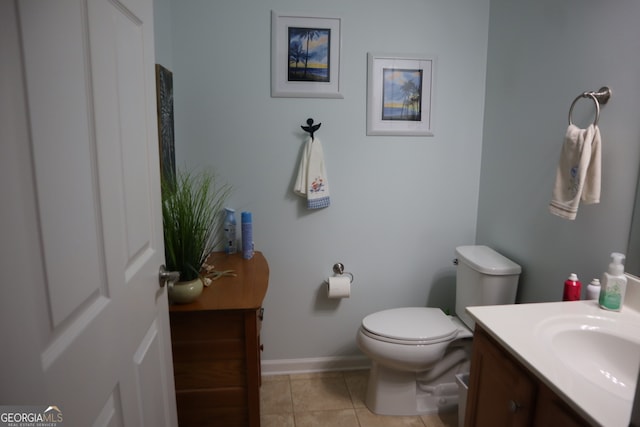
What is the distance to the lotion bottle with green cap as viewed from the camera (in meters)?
1.31

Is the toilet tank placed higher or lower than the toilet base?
higher

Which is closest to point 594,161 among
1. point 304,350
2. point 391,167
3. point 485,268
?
point 485,268

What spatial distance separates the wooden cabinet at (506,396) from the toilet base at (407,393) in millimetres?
687

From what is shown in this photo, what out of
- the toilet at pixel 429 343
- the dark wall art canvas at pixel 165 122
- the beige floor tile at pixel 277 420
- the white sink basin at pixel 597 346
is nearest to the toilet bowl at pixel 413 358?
the toilet at pixel 429 343

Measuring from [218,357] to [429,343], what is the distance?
0.99 meters

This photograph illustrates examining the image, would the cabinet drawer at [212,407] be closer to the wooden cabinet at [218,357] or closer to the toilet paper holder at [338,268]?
the wooden cabinet at [218,357]

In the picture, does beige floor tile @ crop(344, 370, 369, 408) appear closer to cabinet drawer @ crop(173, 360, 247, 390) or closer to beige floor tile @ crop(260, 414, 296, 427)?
beige floor tile @ crop(260, 414, 296, 427)

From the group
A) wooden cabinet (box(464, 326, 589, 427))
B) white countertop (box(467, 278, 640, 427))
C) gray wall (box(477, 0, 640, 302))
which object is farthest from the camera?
gray wall (box(477, 0, 640, 302))

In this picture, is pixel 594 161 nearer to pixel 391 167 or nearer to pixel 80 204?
pixel 391 167

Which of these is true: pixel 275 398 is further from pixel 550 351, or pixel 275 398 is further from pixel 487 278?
pixel 550 351

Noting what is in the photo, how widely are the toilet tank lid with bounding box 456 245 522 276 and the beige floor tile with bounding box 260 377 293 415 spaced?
4.04 feet

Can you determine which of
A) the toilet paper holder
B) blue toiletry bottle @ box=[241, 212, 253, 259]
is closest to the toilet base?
the toilet paper holder

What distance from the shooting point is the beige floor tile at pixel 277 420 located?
201 cm

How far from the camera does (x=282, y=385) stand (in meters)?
2.34
